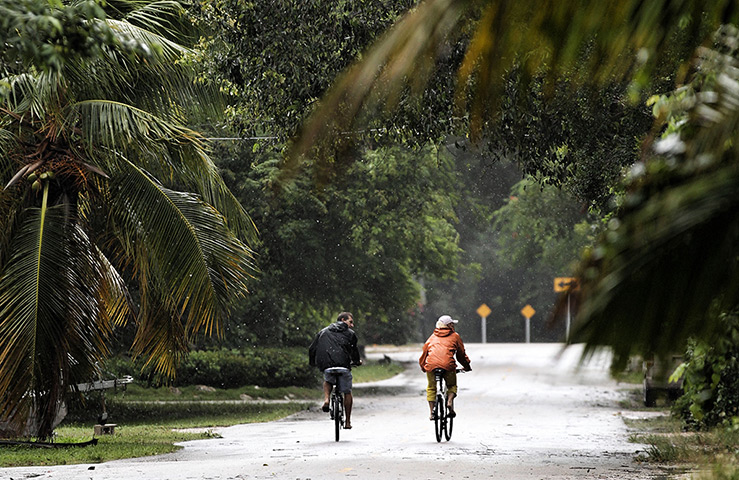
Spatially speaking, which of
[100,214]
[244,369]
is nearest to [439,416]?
[100,214]

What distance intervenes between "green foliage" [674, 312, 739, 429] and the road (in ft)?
3.39

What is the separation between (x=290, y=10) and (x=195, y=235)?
317cm

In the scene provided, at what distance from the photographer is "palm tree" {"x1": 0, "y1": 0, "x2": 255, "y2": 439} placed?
471 inches

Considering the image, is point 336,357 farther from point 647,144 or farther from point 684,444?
point 647,144

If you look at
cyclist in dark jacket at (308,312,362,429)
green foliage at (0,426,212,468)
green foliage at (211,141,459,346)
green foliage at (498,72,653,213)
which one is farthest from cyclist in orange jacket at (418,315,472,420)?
green foliage at (211,141,459,346)

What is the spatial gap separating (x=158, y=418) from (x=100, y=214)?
903 centimetres

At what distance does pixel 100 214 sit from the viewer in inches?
555

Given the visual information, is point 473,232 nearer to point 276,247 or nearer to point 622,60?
point 276,247

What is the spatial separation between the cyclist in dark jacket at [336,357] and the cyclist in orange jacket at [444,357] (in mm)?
1139

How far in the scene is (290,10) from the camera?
1337cm

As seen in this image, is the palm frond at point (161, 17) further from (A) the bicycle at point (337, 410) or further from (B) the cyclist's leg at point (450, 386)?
(B) the cyclist's leg at point (450, 386)

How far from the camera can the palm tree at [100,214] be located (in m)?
12.0

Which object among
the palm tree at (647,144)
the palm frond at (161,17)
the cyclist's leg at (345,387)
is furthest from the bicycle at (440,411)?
the palm tree at (647,144)

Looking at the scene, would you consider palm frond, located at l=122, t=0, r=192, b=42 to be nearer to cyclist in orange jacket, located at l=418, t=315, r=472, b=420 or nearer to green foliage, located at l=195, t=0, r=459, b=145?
green foliage, located at l=195, t=0, r=459, b=145
